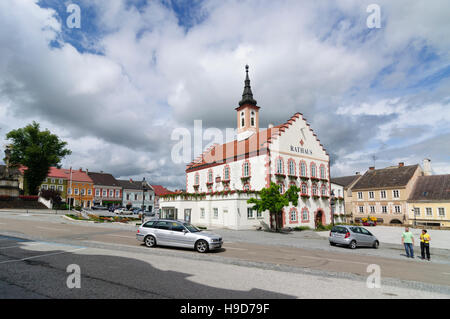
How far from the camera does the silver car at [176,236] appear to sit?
12973 mm

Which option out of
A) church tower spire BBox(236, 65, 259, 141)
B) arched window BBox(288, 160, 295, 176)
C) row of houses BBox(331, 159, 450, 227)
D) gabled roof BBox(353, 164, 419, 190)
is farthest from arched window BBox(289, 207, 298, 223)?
gabled roof BBox(353, 164, 419, 190)

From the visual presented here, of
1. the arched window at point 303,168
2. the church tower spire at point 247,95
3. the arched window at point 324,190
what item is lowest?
the arched window at point 324,190

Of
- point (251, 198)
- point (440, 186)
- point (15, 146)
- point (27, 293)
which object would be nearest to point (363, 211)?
point (440, 186)

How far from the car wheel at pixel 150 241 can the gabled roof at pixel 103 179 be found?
6724 centimetres

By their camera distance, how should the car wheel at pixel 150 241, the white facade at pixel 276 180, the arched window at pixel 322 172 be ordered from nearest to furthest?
the car wheel at pixel 150 241
the white facade at pixel 276 180
the arched window at pixel 322 172

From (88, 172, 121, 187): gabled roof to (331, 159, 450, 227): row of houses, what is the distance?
201ft

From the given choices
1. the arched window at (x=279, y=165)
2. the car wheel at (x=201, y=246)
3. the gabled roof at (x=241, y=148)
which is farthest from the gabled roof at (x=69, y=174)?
the car wheel at (x=201, y=246)

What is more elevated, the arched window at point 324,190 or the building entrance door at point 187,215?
the arched window at point 324,190

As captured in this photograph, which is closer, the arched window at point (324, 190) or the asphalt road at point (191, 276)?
the asphalt road at point (191, 276)

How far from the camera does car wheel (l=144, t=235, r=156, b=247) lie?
13945mm

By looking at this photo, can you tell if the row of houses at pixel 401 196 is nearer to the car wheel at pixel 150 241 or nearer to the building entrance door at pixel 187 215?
the building entrance door at pixel 187 215

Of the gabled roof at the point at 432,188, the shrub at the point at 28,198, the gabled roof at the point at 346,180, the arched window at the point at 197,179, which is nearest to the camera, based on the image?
the arched window at the point at 197,179
